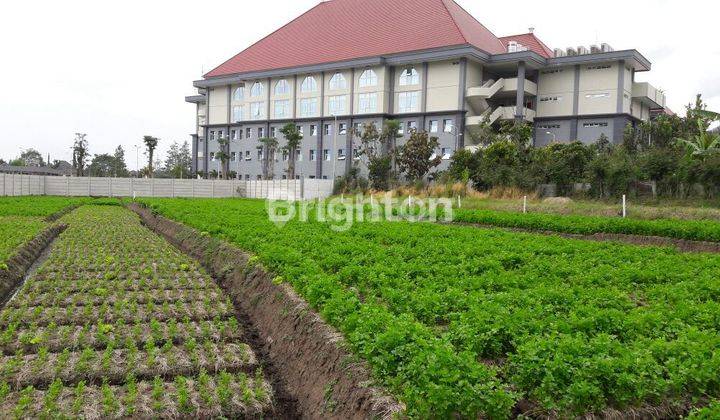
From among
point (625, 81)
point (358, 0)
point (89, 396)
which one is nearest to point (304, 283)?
point (89, 396)

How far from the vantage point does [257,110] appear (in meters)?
60.0

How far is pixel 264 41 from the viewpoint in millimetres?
64125

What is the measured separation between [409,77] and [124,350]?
151 feet

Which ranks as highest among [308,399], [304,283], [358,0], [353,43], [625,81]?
[358,0]

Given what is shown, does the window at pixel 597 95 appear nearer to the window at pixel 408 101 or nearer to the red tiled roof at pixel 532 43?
the red tiled roof at pixel 532 43

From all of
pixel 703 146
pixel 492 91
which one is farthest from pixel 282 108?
pixel 703 146

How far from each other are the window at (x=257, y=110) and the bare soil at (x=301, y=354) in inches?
1953

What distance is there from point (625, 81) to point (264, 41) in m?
38.4

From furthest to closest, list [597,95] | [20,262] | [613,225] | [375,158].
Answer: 1. [597,95]
2. [375,158]
3. [613,225]
4. [20,262]

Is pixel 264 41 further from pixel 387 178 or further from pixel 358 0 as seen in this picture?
pixel 387 178

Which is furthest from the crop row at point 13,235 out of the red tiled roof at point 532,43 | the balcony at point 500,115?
the red tiled roof at point 532,43

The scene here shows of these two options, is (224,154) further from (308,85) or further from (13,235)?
(13,235)

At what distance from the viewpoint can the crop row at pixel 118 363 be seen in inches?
237

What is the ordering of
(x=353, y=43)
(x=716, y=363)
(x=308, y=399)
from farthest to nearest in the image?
(x=353, y=43) < (x=308, y=399) < (x=716, y=363)
